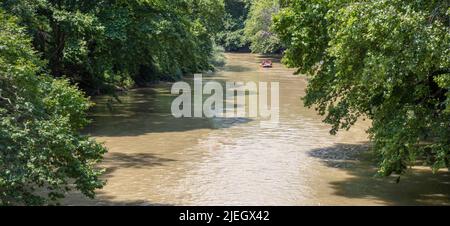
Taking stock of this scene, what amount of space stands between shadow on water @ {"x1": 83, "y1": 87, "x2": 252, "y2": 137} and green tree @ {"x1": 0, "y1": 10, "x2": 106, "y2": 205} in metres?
10.8

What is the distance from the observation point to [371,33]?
35.0ft

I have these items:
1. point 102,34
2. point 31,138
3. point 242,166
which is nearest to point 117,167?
point 242,166

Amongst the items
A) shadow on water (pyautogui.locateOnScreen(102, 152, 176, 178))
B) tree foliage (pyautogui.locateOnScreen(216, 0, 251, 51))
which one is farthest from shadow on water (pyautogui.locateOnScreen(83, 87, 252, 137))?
tree foliage (pyautogui.locateOnScreen(216, 0, 251, 51))

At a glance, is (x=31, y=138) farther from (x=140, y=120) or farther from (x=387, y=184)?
(x=140, y=120)

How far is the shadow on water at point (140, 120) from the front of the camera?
22.8 meters

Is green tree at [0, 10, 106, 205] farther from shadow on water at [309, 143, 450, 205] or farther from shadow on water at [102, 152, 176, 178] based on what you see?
shadow on water at [309, 143, 450, 205]

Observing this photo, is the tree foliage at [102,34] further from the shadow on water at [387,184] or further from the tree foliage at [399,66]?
the tree foliage at [399,66]

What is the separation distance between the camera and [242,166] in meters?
16.7

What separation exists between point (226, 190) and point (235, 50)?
79602 mm

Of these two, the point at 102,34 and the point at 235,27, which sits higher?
Answer: the point at 235,27

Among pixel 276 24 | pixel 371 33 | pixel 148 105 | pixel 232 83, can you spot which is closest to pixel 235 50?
pixel 232 83

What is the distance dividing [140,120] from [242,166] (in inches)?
383

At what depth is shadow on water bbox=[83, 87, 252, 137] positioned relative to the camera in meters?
22.8
